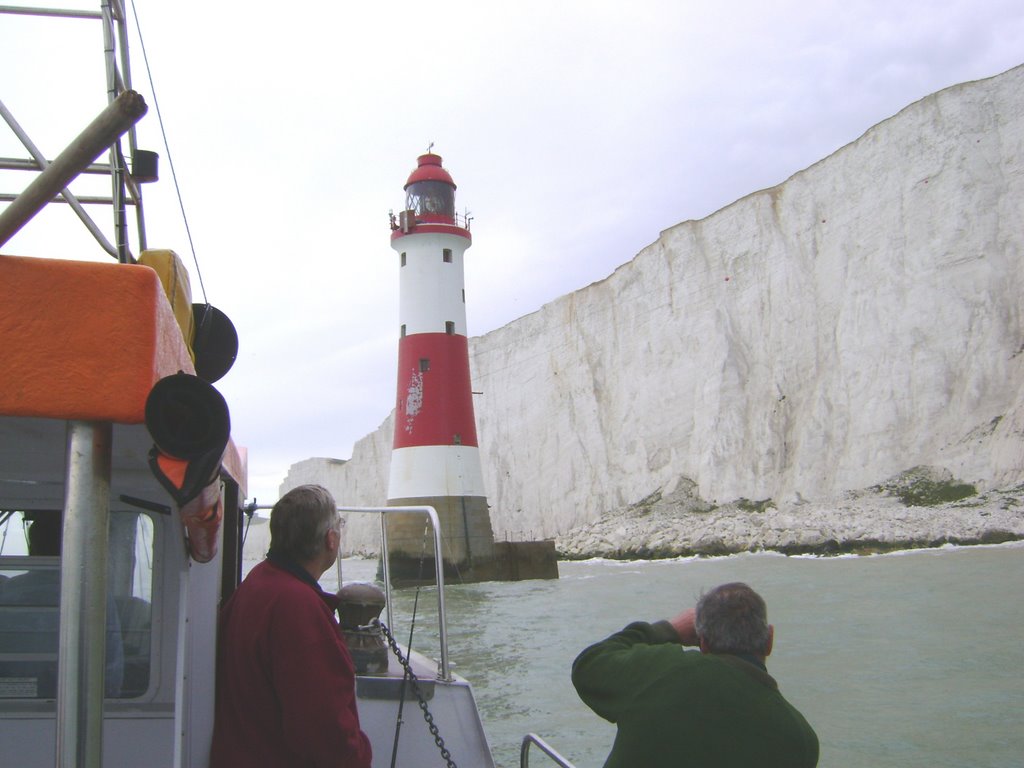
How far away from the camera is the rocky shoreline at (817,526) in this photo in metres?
18.6

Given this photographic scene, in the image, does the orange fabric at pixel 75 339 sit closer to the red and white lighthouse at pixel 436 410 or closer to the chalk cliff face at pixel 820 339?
the red and white lighthouse at pixel 436 410

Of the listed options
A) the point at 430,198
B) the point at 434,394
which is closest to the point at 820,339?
the point at 430,198

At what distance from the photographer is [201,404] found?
5.51 ft

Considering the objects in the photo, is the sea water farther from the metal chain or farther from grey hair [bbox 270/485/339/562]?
grey hair [bbox 270/485/339/562]

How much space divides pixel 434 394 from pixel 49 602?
17116 mm

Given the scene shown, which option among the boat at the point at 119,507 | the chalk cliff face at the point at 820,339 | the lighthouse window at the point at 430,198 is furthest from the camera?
the chalk cliff face at the point at 820,339

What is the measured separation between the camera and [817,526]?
2027 centimetres

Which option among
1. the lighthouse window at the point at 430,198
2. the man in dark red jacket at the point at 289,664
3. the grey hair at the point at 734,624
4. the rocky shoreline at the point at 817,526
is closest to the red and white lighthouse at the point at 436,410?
the lighthouse window at the point at 430,198

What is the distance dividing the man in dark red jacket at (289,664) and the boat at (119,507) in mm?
115

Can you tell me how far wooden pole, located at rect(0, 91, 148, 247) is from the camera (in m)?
1.42

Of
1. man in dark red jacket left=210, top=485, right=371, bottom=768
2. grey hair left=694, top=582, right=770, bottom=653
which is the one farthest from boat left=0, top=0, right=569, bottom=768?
grey hair left=694, top=582, right=770, bottom=653

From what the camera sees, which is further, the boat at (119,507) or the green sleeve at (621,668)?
the green sleeve at (621,668)

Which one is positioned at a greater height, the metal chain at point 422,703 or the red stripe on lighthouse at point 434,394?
the red stripe on lighthouse at point 434,394

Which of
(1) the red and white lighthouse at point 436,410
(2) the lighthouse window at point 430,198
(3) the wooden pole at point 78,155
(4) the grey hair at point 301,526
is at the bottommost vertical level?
(4) the grey hair at point 301,526
